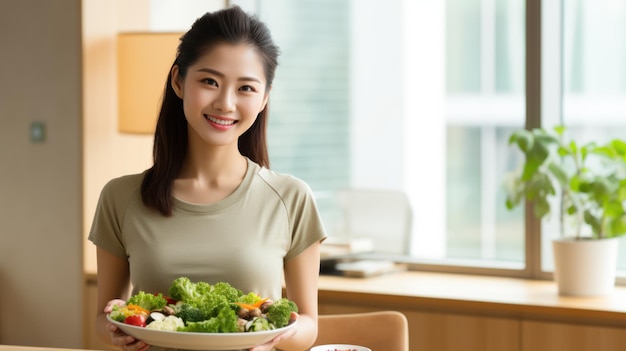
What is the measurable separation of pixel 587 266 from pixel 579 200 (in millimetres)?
229

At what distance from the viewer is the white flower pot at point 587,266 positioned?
319 centimetres

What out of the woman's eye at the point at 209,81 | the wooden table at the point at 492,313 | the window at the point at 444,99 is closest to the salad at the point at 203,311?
the woman's eye at the point at 209,81

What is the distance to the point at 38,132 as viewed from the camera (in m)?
3.86

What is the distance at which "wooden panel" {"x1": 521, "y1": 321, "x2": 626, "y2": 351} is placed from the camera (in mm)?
2941

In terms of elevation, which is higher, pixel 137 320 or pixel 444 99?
pixel 444 99

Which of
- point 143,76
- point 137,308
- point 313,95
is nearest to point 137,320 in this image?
point 137,308

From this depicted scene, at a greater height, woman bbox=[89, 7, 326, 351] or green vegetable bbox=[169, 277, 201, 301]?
woman bbox=[89, 7, 326, 351]

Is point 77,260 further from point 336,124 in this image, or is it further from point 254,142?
point 254,142

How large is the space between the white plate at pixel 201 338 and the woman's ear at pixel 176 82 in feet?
1.79

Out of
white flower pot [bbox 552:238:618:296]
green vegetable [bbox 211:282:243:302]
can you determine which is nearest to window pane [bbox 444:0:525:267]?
white flower pot [bbox 552:238:618:296]

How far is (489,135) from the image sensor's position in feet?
12.1

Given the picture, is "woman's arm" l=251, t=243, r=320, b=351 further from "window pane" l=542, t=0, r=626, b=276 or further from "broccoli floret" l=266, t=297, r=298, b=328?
"window pane" l=542, t=0, r=626, b=276

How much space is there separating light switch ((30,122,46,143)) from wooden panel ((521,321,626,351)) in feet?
6.59

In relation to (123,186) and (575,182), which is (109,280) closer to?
(123,186)
